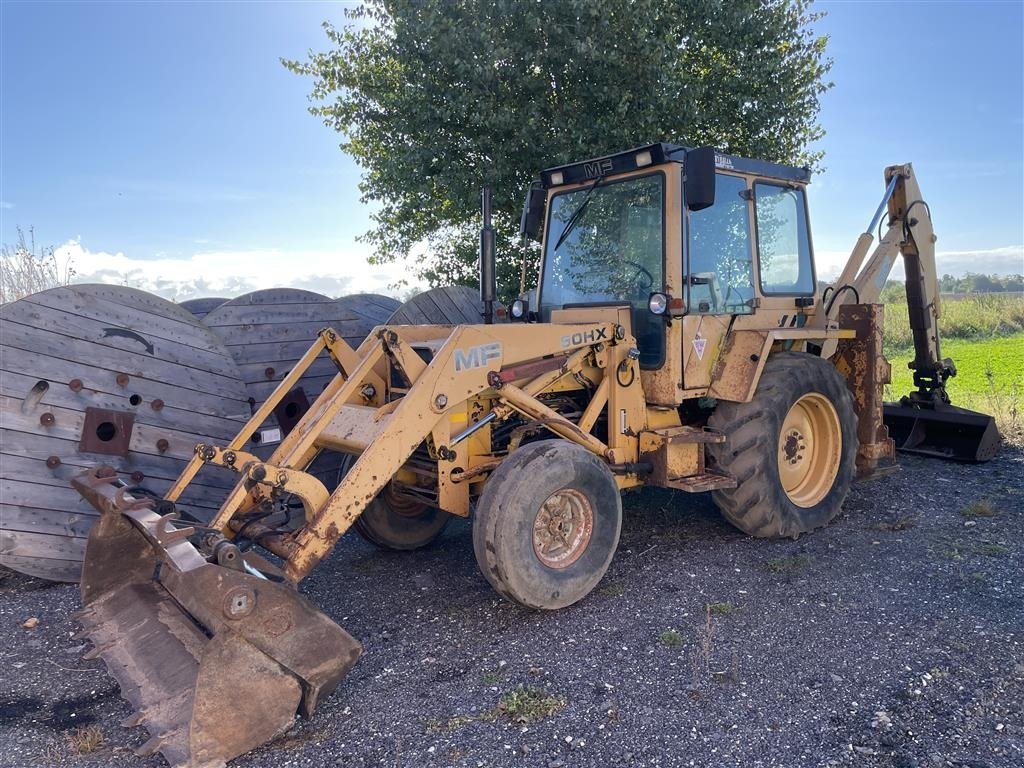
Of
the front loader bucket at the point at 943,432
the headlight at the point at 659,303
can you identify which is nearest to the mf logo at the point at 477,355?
the headlight at the point at 659,303

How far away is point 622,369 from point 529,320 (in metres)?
1.12

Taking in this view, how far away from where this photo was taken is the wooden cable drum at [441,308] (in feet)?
24.0

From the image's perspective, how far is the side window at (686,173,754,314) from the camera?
16.5ft

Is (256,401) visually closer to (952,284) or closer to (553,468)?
(553,468)

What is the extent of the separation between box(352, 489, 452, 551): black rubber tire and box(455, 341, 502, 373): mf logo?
1326mm

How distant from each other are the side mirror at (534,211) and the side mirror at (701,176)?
56.6 inches

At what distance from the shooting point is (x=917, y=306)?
24.3ft

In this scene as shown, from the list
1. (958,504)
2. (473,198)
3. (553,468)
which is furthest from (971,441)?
(473,198)

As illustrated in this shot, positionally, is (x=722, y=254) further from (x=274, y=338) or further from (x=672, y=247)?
(x=274, y=338)

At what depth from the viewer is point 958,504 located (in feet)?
20.1

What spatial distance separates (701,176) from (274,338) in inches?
157

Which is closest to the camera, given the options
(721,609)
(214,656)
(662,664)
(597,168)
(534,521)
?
(214,656)

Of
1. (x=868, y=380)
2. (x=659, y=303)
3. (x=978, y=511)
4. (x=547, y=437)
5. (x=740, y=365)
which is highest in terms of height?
(x=659, y=303)

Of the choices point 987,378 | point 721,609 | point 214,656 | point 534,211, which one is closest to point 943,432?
point 987,378
